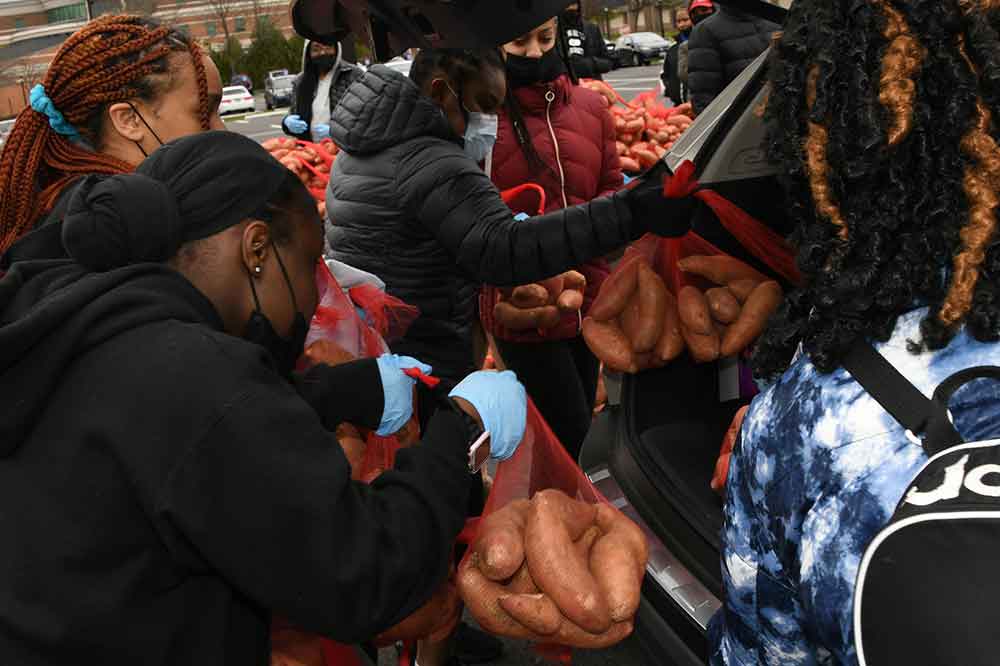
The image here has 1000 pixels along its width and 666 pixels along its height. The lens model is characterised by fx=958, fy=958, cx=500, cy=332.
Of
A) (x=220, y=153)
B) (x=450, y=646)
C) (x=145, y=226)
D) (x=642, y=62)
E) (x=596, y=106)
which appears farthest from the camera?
(x=642, y=62)

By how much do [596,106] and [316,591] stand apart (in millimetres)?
2746

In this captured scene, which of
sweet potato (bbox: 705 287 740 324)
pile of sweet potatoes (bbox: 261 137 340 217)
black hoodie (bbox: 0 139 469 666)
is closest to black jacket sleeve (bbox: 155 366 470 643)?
black hoodie (bbox: 0 139 469 666)

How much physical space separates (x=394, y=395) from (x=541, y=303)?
3.86 ft

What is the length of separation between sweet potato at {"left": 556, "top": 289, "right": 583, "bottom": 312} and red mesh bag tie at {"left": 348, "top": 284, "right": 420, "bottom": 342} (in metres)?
0.61

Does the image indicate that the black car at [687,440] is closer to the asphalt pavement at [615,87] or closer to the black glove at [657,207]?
the black glove at [657,207]

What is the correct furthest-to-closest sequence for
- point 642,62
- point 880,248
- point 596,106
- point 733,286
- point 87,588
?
1. point 642,62
2. point 596,106
3. point 733,286
4. point 87,588
5. point 880,248

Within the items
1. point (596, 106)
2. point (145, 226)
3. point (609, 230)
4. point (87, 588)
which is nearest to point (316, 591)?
point (87, 588)

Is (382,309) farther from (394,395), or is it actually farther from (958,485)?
(958,485)

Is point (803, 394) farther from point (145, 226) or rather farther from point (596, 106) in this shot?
point (596, 106)

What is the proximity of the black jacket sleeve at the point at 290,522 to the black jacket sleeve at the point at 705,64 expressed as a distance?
5004 mm

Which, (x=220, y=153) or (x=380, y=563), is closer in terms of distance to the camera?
(x=380, y=563)

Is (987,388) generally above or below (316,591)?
above

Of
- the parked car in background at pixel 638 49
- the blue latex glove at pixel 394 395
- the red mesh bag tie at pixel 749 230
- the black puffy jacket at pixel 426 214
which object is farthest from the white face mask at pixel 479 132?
the parked car in background at pixel 638 49

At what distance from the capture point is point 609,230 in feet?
7.95
